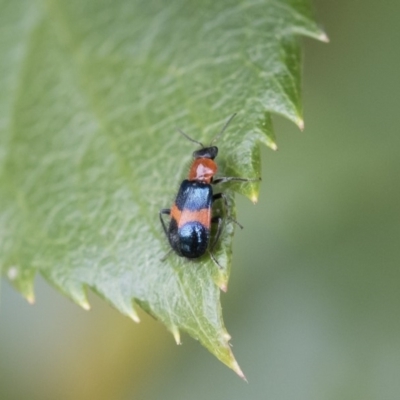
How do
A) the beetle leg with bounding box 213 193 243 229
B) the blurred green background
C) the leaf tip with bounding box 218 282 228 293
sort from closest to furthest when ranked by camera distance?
1. the leaf tip with bounding box 218 282 228 293
2. the beetle leg with bounding box 213 193 243 229
3. the blurred green background

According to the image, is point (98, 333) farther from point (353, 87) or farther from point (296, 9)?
point (296, 9)

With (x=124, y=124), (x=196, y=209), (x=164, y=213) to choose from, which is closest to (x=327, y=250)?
(x=196, y=209)

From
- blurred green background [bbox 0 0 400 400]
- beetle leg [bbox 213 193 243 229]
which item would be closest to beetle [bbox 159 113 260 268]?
beetle leg [bbox 213 193 243 229]

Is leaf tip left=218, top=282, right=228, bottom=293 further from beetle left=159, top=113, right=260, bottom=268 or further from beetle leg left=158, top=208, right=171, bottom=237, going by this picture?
beetle leg left=158, top=208, right=171, bottom=237

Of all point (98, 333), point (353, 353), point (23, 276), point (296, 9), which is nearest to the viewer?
point (296, 9)

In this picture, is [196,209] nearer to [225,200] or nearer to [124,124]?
[225,200]

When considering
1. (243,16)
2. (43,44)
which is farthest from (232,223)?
(43,44)
